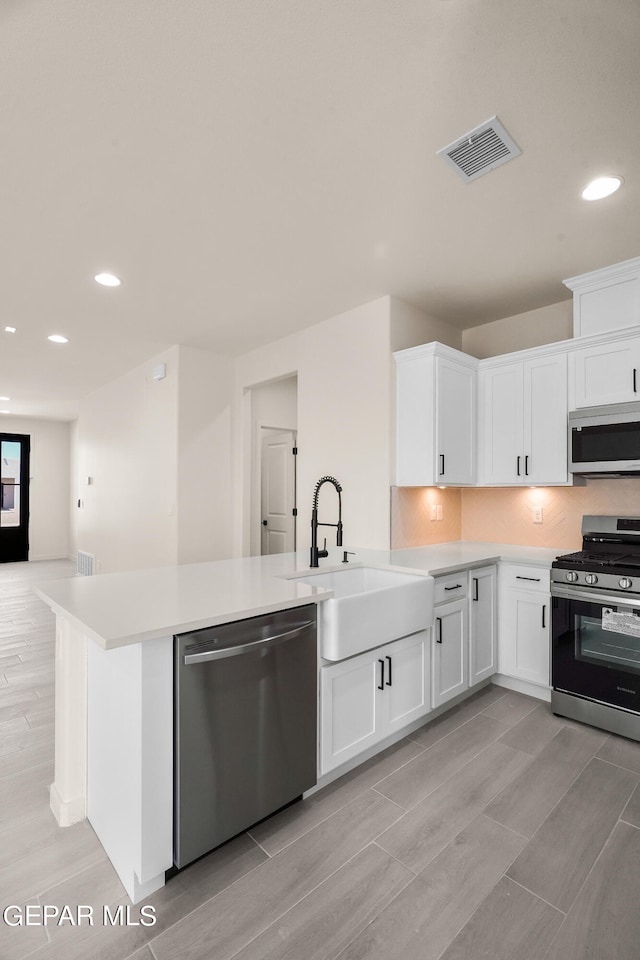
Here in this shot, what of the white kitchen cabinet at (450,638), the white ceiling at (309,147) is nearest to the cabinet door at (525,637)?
the white kitchen cabinet at (450,638)

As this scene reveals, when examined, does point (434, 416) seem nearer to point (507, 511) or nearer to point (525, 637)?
point (507, 511)

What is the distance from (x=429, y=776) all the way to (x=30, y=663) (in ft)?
9.81

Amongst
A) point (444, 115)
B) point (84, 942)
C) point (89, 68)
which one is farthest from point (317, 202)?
point (84, 942)

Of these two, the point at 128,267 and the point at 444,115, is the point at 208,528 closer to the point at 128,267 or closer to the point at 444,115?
the point at 128,267

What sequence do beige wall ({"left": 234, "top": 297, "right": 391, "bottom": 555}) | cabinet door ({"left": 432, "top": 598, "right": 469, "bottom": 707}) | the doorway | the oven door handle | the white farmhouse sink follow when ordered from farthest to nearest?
the doorway, beige wall ({"left": 234, "top": 297, "right": 391, "bottom": 555}), cabinet door ({"left": 432, "top": 598, "right": 469, "bottom": 707}), the oven door handle, the white farmhouse sink

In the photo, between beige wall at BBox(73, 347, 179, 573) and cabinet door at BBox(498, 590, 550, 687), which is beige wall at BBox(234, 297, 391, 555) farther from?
beige wall at BBox(73, 347, 179, 573)

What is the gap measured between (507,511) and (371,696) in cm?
211

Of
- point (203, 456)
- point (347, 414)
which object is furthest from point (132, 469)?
point (347, 414)

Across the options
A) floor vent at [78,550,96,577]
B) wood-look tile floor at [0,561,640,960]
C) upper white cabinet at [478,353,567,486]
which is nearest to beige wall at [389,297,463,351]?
upper white cabinet at [478,353,567,486]

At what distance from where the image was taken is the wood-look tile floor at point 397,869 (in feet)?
4.61

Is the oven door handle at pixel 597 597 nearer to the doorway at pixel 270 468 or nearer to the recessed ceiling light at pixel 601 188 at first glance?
the recessed ceiling light at pixel 601 188

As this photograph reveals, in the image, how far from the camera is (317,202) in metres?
2.32

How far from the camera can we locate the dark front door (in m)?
8.82

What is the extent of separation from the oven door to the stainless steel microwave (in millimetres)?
753
